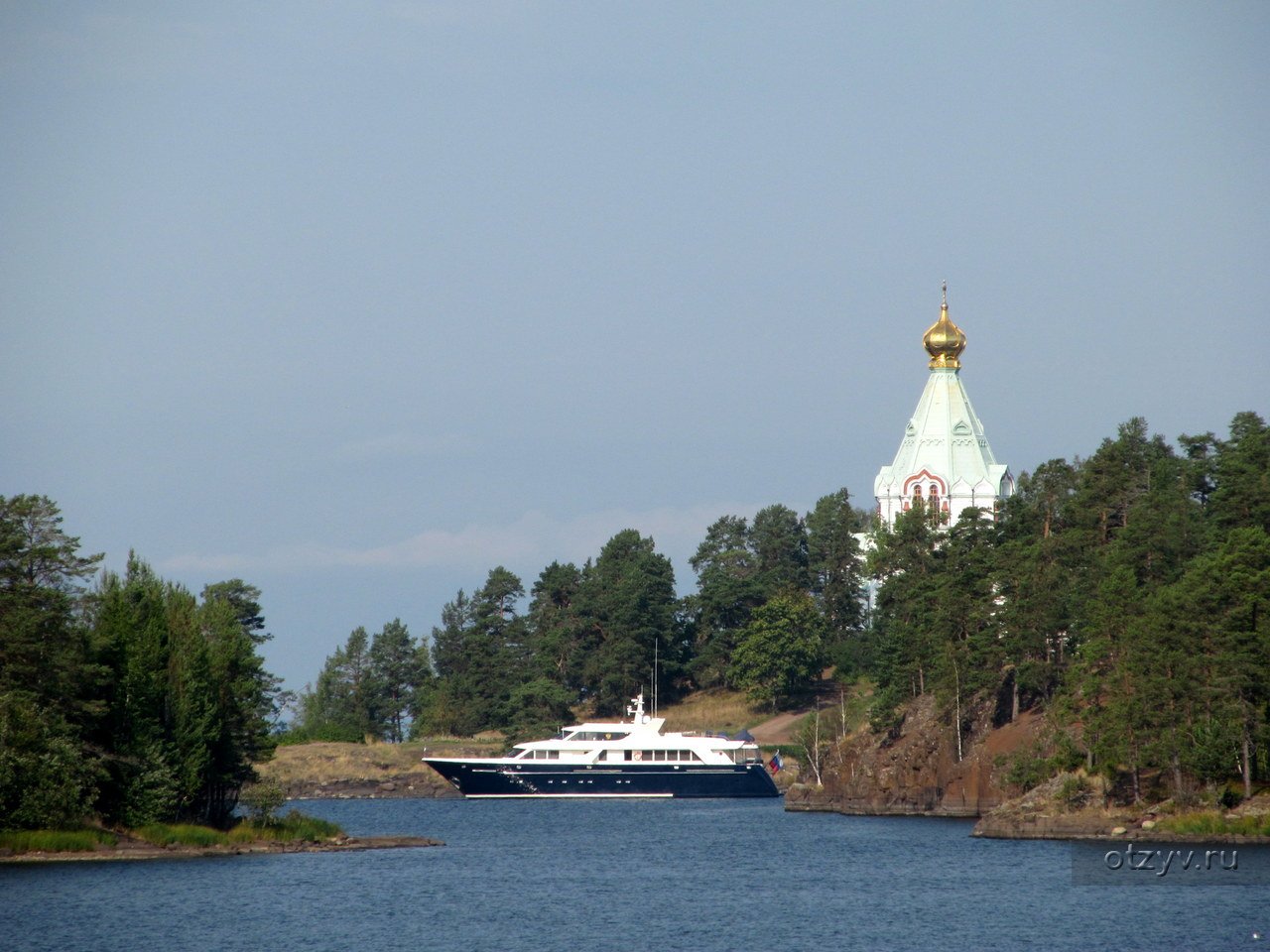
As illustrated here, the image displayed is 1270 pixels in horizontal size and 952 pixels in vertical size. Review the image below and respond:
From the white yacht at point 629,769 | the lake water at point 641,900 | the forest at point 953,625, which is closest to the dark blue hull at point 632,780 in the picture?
the white yacht at point 629,769

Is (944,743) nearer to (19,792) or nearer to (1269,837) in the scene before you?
(1269,837)

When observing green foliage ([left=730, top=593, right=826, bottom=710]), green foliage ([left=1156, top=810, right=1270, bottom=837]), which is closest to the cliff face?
green foliage ([left=1156, top=810, right=1270, bottom=837])

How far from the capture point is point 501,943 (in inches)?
1917

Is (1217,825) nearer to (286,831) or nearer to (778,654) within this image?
(286,831)

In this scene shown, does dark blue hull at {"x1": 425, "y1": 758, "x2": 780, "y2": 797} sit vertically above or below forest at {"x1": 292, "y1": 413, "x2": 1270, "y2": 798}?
below

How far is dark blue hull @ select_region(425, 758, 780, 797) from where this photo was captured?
108 m

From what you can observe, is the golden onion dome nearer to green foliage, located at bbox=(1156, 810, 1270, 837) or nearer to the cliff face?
the cliff face

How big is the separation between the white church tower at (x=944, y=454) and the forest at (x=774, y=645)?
555cm

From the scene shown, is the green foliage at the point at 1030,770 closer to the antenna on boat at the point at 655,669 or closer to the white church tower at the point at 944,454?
the antenna on boat at the point at 655,669

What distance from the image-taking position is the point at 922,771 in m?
88.0

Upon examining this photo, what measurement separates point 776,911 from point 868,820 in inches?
1283

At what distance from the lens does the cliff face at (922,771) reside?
272 ft

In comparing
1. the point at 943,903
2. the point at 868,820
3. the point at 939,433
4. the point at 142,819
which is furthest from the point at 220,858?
the point at 939,433

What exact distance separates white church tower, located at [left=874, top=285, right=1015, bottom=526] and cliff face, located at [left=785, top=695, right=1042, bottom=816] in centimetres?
4160
